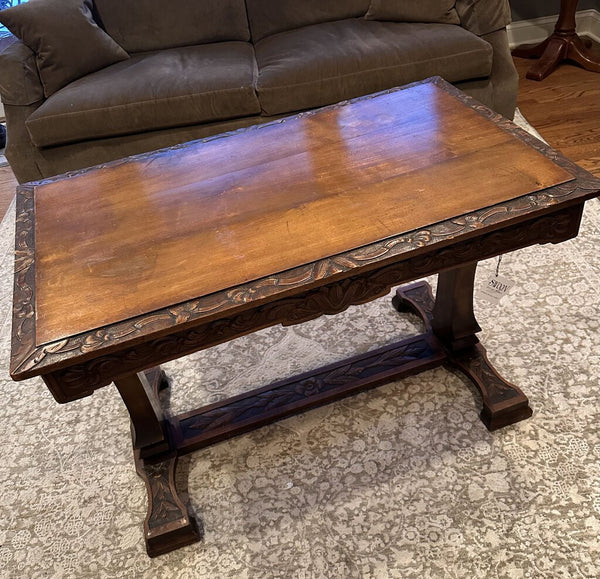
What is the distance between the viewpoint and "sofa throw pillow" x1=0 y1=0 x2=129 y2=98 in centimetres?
224

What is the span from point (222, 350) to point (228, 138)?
0.65m

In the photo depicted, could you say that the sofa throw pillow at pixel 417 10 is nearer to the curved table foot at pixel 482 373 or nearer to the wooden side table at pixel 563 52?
the wooden side table at pixel 563 52

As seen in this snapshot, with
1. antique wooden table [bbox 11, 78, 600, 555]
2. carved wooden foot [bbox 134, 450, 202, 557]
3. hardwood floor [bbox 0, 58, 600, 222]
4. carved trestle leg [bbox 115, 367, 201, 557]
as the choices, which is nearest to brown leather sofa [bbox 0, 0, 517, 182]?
hardwood floor [bbox 0, 58, 600, 222]

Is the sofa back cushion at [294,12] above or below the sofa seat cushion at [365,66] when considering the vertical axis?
above

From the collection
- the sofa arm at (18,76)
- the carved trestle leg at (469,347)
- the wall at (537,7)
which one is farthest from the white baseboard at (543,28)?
the sofa arm at (18,76)

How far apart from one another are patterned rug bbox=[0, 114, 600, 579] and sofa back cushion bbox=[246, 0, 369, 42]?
158 centimetres

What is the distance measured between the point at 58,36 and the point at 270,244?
69.4 inches

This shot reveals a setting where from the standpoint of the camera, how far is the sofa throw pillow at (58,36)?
7.36 ft

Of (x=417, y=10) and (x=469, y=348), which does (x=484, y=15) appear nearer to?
(x=417, y=10)

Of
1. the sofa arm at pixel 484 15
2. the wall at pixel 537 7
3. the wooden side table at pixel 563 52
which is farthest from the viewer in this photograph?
the wall at pixel 537 7

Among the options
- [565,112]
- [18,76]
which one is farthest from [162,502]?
[565,112]

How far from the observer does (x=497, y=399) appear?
140cm

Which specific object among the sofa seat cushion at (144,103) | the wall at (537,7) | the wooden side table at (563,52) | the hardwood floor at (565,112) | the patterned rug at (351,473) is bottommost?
the patterned rug at (351,473)

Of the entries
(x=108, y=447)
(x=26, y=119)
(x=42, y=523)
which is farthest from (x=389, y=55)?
(x=42, y=523)
